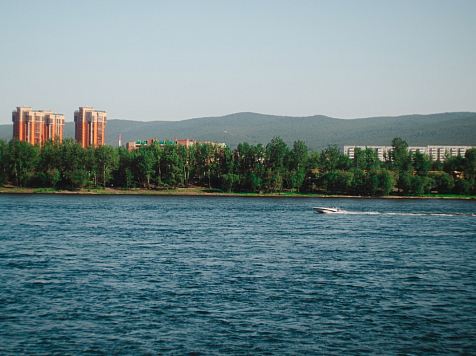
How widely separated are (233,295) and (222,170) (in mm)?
140922

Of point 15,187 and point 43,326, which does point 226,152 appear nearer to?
point 15,187

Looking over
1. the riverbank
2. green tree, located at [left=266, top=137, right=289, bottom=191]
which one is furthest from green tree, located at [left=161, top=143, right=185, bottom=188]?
green tree, located at [left=266, top=137, right=289, bottom=191]

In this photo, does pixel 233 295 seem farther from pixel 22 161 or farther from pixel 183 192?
pixel 22 161

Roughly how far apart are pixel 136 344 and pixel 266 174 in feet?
471

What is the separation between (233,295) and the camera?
1115 inches

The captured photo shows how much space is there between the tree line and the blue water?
10100cm

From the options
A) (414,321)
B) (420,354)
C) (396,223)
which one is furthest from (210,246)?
(396,223)

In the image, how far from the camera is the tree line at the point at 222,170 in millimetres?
152250

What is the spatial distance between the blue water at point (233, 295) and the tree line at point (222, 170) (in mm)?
101002

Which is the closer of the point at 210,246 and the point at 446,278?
the point at 446,278

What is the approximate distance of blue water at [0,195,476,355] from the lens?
838 inches

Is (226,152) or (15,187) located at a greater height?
(226,152)

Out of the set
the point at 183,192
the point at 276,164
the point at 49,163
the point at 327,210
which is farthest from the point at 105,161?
the point at 327,210

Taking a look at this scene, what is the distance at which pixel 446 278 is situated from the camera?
35031 millimetres
